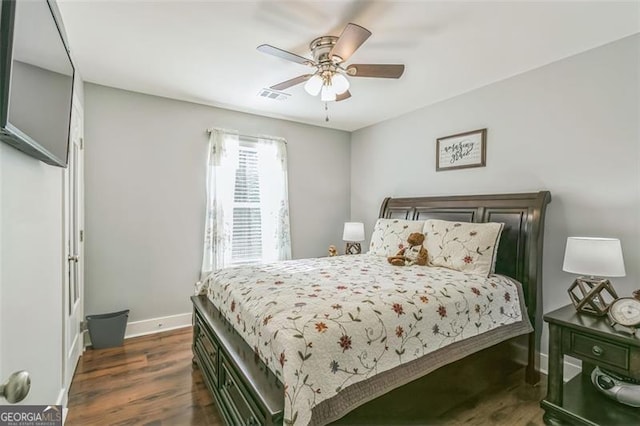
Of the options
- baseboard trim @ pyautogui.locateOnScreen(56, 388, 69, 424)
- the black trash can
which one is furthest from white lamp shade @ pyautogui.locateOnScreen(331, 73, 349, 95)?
the black trash can

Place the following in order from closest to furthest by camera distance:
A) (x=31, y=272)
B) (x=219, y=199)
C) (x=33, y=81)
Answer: (x=33, y=81) → (x=31, y=272) → (x=219, y=199)

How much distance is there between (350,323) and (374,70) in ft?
5.70

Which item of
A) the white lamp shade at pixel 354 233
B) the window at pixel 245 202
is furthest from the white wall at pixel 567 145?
the window at pixel 245 202

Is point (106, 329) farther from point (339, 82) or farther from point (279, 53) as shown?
point (339, 82)

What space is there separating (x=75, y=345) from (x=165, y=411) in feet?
3.94

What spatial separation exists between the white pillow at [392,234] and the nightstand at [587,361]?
4.37 feet

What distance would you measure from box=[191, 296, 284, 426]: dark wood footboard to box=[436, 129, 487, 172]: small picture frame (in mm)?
2751

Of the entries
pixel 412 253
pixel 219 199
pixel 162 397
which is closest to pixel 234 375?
pixel 162 397

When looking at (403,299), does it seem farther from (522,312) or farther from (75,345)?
(75,345)

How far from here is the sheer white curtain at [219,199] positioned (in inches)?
139

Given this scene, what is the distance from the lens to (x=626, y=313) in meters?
1.76

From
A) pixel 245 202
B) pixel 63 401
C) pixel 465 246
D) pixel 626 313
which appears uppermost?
pixel 245 202

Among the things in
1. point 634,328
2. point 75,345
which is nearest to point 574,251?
point 634,328

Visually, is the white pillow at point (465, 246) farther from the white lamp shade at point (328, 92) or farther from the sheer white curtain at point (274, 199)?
the sheer white curtain at point (274, 199)
